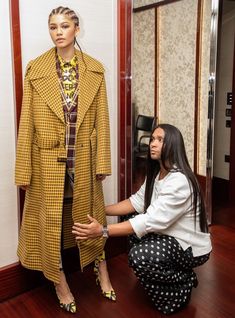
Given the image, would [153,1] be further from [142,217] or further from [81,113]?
[142,217]

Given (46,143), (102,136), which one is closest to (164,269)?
(102,136)

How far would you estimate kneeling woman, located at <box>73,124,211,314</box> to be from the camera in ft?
5.65

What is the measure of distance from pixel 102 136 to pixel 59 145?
22cm

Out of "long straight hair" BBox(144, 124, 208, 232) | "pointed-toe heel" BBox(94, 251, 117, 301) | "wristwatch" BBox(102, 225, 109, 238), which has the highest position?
"long straight hair" BBox(144, 124, 208, 232)

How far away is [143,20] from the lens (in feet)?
8.41

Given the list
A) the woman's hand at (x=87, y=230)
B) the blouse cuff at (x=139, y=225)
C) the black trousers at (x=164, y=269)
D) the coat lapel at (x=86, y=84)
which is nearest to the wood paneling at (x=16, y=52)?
the coat lapel at (x=86, y=84)

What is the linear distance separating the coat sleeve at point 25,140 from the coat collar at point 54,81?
48 mm

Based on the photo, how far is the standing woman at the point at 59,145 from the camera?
1.70 meters

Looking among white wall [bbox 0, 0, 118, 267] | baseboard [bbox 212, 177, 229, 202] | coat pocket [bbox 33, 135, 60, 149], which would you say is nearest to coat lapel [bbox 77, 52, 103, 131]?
coat pocket [bbox 33, 135, 60, 149]

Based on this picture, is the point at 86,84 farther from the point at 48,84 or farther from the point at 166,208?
the point at 166,208

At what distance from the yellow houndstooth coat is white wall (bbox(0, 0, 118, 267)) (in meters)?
0.11

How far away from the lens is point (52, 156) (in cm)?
173

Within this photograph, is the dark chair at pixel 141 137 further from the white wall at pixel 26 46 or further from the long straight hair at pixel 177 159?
the long straight hair at pixel 177 159

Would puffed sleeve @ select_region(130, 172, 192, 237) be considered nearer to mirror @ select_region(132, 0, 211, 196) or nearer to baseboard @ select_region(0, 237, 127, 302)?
baseboard @ select_region(0, 237, 127, 302)
